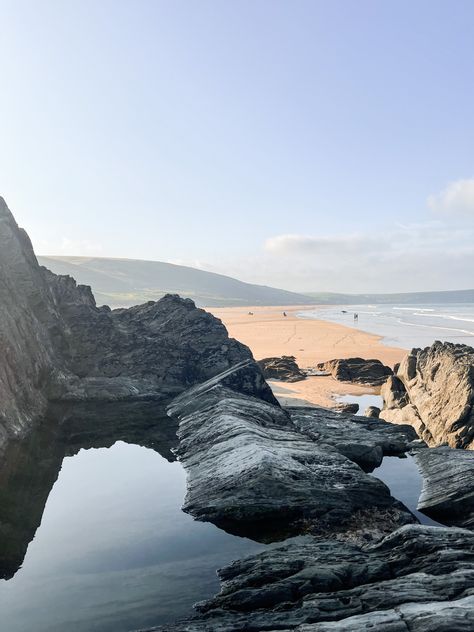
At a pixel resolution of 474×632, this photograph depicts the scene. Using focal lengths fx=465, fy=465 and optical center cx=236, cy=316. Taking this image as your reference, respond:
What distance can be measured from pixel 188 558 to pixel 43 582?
3.86m

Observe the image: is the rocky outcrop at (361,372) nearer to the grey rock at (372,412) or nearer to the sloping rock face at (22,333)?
the grey rock at (372,412)

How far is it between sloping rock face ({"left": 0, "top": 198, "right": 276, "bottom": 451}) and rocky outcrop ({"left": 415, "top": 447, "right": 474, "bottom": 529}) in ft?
37.9

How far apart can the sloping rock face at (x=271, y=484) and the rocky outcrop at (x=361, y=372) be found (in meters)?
25.2

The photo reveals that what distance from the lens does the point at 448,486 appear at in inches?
702

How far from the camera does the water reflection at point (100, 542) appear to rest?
11.1m

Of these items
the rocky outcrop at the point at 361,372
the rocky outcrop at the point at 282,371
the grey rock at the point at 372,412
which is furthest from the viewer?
the rocky outcrop at the point at 282,371

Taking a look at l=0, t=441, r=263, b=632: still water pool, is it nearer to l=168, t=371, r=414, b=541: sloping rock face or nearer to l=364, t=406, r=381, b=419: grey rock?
l=168, t=371, r=414, b=541: sloping rock face

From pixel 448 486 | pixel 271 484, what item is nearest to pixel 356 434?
pixel 448 486

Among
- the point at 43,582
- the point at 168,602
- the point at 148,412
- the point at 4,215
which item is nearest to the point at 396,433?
the point at 148,412

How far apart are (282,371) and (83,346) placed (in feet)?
74.5

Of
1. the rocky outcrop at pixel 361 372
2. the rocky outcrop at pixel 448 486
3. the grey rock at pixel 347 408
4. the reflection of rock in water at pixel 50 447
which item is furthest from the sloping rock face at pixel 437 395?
the reflection of rock in water at pixel 50 447

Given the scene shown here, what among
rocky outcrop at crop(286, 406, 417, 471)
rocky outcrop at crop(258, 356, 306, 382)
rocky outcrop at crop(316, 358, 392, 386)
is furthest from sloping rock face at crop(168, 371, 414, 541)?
rocky outcrop at crop(316, 358, 392, 386)

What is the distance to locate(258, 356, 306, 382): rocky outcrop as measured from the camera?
47719 mm

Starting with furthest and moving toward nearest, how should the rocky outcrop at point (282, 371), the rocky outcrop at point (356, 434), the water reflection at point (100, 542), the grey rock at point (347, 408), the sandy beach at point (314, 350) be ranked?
1. the rocky outcrop at point (282, 371)
2. the sandy beach at point (314, 350)
3. the grey rock at point (347, 408)
4. the rocky outcrop at point (356, 434)
5. the water reflection at point (100, 542)
